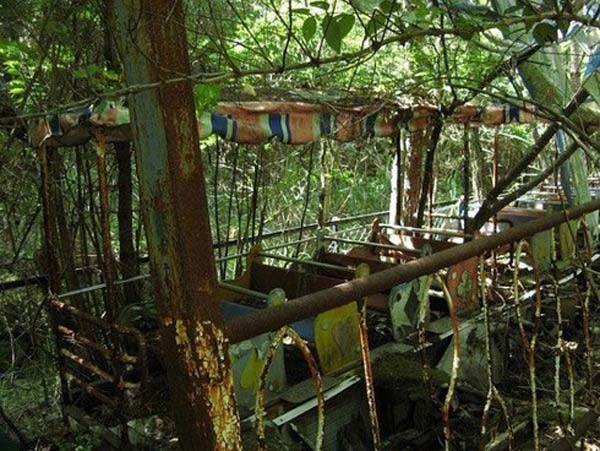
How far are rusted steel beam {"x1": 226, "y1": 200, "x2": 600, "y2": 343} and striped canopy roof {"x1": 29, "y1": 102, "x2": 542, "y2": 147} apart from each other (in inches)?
58.7

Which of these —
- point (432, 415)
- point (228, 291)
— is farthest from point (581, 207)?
point (228, 291)

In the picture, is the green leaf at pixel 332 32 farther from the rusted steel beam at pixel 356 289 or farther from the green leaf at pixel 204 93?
the rusted steel beam at pixel 356 289

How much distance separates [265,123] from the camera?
4219 millimetres

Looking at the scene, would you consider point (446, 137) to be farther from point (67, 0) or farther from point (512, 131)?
point (67, 0)

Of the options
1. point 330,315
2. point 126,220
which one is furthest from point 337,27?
point 126,220

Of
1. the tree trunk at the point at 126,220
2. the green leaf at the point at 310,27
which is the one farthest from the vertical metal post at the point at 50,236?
the green leaf at the point at 310,27

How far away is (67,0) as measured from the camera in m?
4.45

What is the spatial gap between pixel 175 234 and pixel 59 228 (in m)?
4.21

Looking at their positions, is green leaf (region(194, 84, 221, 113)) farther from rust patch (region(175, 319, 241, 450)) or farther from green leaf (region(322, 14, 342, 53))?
rust patch (region(175, 319, 241, 450))

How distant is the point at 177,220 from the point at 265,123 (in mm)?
3186

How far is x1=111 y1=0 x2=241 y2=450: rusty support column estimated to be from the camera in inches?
43.2

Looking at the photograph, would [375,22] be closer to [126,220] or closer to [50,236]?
→ [50,236]

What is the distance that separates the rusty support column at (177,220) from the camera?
3.60 feet

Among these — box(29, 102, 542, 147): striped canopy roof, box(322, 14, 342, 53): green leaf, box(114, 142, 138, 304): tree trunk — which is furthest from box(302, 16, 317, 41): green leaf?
box(114, 142, 138, 304): tree trunk
